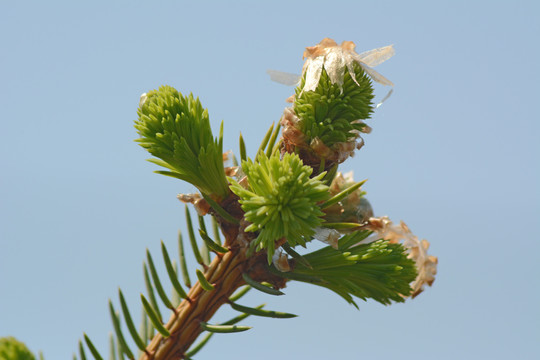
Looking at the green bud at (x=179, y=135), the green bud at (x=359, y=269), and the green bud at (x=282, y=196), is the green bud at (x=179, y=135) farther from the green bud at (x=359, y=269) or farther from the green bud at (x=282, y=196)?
the green bud at (x=359, y=269)

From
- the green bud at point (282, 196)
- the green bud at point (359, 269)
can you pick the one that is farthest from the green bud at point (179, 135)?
the green bud at point (359, 269)

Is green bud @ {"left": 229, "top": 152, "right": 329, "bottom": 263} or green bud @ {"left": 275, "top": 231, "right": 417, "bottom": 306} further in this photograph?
green bud @ {"left": 275, "top": 231, "right": 417, "bottom": 306}

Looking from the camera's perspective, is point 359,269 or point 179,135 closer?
point 179,135

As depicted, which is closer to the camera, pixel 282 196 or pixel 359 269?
pixel 282 196

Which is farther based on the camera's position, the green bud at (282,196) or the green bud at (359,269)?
the green bud at (359,269)

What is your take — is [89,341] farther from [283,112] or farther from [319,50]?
[319,50]

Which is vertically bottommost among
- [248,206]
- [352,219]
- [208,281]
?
[208,281]

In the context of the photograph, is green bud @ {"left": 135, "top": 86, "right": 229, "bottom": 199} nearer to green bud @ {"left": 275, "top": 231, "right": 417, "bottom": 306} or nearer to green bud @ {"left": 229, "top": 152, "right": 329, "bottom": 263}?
green bud @ {"left": 229, "top": 152, "right": 329, "bottom": 263}

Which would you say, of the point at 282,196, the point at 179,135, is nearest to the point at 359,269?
the point at 282,196

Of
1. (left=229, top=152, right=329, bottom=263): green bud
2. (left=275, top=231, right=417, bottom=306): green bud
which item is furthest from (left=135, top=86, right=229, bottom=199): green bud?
(left=275, top=231, right=417, bottom=306): green bud

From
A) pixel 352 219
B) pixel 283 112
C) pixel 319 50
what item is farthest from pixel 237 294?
pixel 319 50

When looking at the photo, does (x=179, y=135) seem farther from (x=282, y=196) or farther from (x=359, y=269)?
(x=359, y=269)
